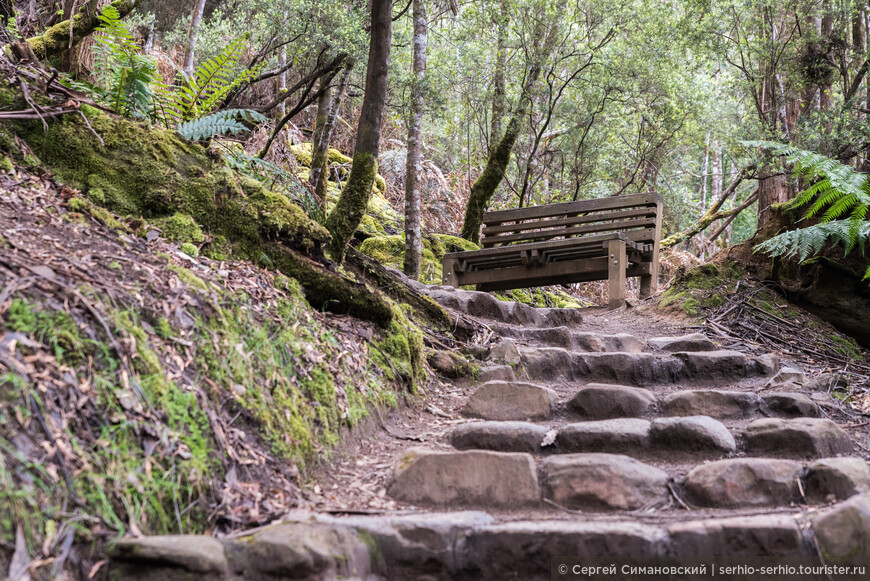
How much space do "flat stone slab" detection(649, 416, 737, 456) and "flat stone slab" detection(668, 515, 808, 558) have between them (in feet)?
2.91

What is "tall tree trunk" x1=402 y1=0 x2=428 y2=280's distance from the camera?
759 centimetres

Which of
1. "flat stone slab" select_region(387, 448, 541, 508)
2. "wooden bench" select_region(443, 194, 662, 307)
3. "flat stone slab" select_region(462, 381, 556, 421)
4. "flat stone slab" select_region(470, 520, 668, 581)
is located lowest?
"flat stone slab" select_region(470, 520, 668, 581)

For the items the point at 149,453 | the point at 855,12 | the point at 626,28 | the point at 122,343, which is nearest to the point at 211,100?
the point at 122,343

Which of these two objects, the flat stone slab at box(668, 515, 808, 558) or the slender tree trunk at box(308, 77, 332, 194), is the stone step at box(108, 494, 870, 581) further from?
the slender tree trunk at box(308, 77, 332, 194)

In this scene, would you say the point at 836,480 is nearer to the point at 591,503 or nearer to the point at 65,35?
the point at 591,503

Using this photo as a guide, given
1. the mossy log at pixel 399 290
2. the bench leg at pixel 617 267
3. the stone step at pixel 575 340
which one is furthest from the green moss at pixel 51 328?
the bench leg at pixel 617 267

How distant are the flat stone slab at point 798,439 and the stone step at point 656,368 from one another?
1.29 meters

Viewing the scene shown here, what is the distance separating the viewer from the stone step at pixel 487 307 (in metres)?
6.11

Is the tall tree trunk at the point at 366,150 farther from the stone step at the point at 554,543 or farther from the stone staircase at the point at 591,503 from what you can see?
the stone step at the point at 554,543

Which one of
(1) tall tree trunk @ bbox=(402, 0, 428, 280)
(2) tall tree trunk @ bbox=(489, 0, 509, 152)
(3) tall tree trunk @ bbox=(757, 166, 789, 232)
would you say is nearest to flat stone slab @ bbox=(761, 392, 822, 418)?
(1) tall tree trunk @ bbox=(402, 0, 428, 280)

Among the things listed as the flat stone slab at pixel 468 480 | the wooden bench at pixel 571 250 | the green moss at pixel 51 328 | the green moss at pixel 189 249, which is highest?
the wooden bench at pixel 571 250

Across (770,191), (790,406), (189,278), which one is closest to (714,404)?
(790,406)

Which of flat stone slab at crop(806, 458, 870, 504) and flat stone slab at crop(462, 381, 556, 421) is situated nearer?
flat stone slab at crop(806, 458, 870, 504)

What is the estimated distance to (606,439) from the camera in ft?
10.5
